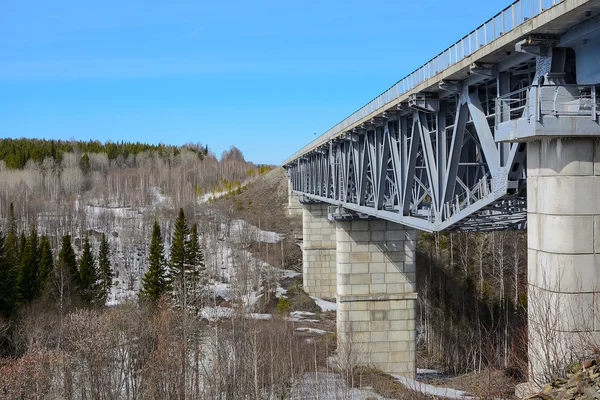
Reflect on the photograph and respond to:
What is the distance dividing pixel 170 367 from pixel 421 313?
91.7 feet

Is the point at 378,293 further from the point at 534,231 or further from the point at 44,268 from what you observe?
the point at 44,268

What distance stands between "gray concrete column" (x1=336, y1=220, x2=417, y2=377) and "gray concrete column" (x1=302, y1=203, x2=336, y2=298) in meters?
21.0

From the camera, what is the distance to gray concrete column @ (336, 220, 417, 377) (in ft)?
97.6

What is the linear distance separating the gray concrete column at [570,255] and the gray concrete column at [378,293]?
20.0 metres

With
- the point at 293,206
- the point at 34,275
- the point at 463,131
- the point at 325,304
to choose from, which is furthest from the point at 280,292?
the point at 463,131

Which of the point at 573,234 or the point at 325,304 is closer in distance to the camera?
the point at 573,234

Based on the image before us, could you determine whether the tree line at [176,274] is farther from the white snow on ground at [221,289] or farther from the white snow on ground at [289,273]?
the white snow on ground at [289,273]

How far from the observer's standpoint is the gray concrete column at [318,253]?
2047 inches

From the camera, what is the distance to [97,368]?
1035 inches

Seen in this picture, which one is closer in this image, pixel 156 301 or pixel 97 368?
pixel 97 368

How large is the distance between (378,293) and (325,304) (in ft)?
62.7

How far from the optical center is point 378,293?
30.3m

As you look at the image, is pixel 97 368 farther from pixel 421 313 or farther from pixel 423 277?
pixel 423 277

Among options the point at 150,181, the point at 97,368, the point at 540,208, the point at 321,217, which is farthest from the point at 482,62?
the point at 150,181
